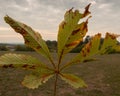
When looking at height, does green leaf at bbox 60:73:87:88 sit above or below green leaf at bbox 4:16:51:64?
below

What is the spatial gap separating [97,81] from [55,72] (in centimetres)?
814

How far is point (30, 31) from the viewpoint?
55 centimetres

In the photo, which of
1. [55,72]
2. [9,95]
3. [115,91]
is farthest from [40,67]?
[115,91]

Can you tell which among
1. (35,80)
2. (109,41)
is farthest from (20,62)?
(109,41)

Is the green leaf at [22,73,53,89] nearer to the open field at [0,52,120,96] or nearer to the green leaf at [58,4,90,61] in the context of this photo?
the green leaf at [58,4,90,61]

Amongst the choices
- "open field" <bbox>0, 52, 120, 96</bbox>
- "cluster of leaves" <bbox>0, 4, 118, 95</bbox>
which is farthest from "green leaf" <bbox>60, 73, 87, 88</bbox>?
"open field" <bbox>0, 52, 120, 96</bbox>

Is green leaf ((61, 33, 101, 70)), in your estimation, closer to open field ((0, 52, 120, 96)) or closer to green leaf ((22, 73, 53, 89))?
green leaf ((22, 73, 53, 89))

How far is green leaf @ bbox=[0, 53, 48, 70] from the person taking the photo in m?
0.50

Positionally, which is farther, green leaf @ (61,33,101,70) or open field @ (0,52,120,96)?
open field @ (0,52,120,96)

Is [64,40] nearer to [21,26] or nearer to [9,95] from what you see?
[21,26]

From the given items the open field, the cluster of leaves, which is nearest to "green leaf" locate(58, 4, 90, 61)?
the cluster of leaves

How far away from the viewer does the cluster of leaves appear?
51 cm

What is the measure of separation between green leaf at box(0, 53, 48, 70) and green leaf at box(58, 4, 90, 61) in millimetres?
56

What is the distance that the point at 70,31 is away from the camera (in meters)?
0.55
